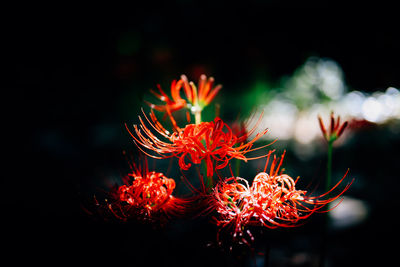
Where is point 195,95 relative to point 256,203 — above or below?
above

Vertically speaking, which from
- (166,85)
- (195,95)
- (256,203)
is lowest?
(256,203)

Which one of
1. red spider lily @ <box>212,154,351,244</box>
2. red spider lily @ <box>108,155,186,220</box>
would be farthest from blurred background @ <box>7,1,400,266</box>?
red spider lily @ <box>212,154,351,244</box>

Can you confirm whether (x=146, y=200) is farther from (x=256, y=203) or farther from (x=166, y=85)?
(x=166, y=85)

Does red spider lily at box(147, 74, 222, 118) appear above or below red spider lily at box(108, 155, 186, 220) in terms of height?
above

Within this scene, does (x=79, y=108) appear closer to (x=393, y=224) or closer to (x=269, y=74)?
(x=269, y=74)

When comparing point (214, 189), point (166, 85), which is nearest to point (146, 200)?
point (214, 189)

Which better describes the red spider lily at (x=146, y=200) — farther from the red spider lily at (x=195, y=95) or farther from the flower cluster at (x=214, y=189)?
the red spider lily at (x=195, y=95)

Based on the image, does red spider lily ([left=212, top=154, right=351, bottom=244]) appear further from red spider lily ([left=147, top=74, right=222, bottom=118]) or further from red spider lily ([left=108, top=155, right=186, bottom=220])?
red spider lily ([left=147, top=74, right=222, bottom=118])
